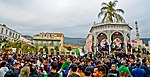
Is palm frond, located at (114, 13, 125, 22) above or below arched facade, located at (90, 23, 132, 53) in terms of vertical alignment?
above

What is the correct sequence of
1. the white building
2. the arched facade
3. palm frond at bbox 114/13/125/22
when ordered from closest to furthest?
the arched facade
palm frond at bbox 114/13/125/22
the white building

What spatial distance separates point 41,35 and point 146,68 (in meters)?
69.2

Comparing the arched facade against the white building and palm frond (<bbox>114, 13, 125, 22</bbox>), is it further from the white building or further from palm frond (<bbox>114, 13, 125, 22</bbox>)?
the white building

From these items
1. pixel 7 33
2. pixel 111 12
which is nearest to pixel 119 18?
pixel 111 12

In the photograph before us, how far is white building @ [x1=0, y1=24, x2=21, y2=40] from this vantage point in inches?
2352

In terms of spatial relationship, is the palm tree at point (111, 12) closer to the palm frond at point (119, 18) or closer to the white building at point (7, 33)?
the palm frond at point (119, 18)

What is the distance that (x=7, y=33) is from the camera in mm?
63375

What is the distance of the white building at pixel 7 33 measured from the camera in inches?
2352

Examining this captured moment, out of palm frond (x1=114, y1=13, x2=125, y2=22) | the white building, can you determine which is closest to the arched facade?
palm frond (x1=114, y1=13, x2=125, y2=22)

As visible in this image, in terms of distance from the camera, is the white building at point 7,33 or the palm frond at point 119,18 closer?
the palm frond at point 119,18

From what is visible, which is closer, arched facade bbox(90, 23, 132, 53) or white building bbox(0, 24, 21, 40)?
arched facade bbox(90, 23, 132, 53)

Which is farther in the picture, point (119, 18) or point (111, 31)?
point (119, 18)

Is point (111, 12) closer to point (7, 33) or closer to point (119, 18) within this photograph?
point (119, 18)

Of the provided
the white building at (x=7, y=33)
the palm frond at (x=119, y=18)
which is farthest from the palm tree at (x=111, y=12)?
the white building at (x=7, y=33)
